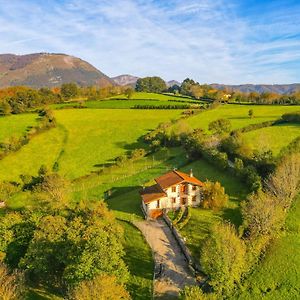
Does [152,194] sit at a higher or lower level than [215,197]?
lower

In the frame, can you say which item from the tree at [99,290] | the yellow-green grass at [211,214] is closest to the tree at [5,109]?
the yellow-green grass at [211,214]

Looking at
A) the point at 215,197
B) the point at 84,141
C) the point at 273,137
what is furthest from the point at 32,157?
the point at 273,137

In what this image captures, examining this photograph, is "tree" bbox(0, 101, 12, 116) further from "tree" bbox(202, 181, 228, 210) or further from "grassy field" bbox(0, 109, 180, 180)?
"tree" bbox(202, 181, 228, 210)

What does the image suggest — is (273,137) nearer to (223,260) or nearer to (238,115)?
(238,115)

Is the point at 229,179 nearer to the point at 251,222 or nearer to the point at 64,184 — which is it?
the point at 251,222

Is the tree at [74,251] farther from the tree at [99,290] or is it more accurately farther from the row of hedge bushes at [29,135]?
the row of hedge bushes at [29,135]

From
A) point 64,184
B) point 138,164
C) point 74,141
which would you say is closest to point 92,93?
point 74,141
